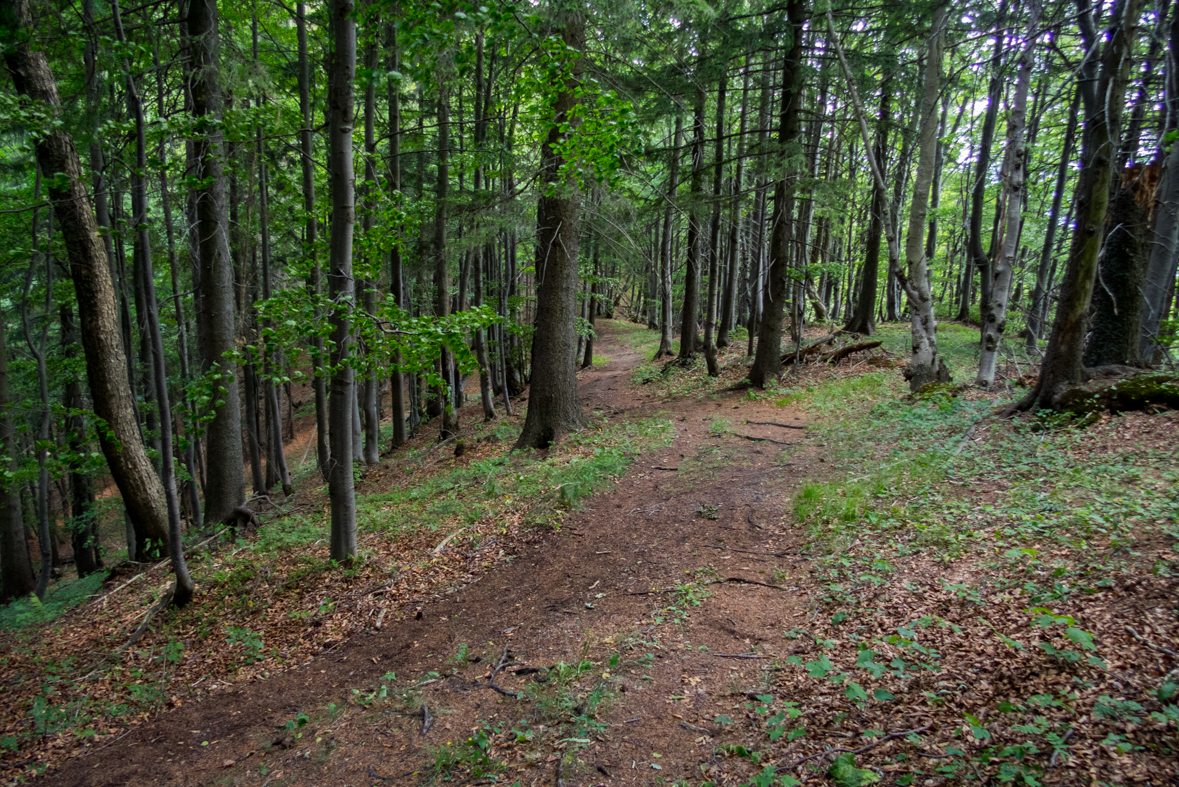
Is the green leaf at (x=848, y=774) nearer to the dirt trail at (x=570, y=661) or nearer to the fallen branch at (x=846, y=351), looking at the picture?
the dirt trail at (x=570, y=661)

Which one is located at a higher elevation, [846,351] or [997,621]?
[846,351]

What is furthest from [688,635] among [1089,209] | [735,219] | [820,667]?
[735,219]

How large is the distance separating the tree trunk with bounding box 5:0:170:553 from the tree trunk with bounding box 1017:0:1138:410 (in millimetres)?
11144

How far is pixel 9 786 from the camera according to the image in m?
3.95

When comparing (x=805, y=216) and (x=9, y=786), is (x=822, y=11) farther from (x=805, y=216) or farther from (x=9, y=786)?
(x=9, y=786)

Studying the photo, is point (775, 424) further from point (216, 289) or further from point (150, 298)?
point (216, 289)

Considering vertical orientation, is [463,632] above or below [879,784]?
below

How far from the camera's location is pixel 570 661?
14.3 feet

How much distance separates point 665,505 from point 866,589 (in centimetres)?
304

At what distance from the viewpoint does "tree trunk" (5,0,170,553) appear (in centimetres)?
653

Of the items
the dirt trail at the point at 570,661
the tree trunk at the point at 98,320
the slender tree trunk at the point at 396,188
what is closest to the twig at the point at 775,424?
the dirt trail at the point at 570,661

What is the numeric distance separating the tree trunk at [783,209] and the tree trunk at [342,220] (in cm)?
802

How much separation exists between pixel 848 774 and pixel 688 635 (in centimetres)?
181

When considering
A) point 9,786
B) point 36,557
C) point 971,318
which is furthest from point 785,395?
point 36,557
